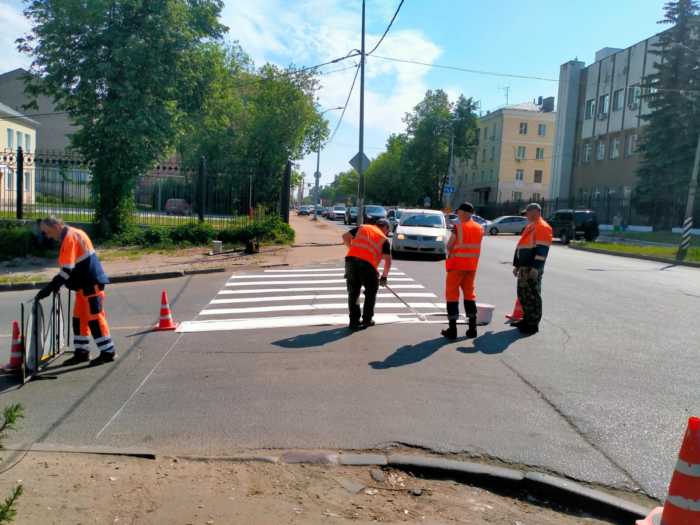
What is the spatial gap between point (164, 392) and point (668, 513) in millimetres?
4340

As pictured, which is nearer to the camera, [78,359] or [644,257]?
[78,359]

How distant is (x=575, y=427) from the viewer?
4848 millimetres

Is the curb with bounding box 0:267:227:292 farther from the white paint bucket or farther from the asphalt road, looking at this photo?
the white paint bucket

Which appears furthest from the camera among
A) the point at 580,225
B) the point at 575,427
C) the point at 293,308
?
the point at 580,225

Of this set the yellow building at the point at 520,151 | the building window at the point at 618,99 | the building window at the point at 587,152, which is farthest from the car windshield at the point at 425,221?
the yellow building at the point at 520,151

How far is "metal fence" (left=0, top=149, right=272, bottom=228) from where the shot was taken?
63.7 ft

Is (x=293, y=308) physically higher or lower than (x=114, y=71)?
lower

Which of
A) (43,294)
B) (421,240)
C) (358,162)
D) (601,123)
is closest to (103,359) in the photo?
(43,294)

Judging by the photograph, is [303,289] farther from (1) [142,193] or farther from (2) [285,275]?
(1) [142,193]

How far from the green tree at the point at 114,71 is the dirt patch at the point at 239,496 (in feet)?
51.8

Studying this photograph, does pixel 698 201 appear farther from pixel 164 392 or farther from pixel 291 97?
pixel 164 392

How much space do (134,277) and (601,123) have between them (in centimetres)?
4523

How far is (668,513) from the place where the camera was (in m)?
3.16

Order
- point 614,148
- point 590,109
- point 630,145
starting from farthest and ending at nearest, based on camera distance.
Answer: point 590,109 < point 614,148 < point 630,145
